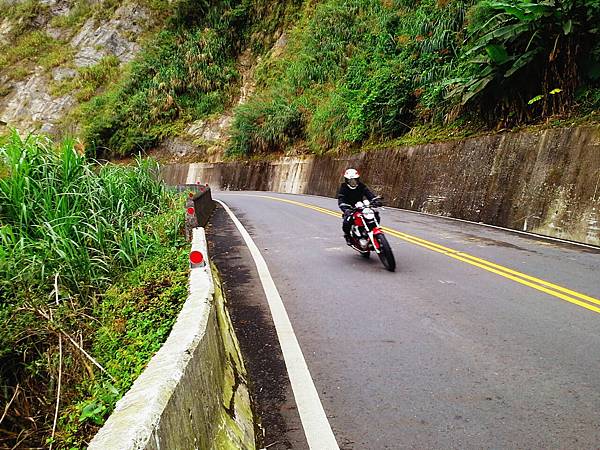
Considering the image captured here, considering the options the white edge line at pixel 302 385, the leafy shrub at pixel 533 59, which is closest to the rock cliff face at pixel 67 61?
the leafy shrub at pixel 533 59

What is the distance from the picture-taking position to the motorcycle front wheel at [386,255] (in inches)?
302

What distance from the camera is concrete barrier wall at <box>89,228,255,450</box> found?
1.85 meters

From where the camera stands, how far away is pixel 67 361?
12.9ft

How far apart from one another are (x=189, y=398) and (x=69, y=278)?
3.88 m

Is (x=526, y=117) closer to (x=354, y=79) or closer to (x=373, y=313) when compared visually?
(x=373, y=313)

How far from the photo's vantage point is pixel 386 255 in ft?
25.3

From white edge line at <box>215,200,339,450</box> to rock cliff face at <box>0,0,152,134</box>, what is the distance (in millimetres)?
52112

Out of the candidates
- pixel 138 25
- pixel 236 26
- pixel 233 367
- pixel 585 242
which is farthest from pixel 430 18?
pixel 138 25

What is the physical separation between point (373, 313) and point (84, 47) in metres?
60.3

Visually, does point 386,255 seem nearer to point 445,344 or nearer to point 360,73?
point 445,344

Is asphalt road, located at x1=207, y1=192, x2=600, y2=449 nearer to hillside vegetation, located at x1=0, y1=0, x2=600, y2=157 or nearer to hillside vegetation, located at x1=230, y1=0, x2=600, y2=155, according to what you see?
hillside vegetation, located at x1=230, y1=0, x2=600, y2=155

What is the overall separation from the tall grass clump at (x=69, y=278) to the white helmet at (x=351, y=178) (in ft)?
10.5

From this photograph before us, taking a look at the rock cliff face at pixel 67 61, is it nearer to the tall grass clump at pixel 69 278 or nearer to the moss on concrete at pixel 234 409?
the tall grass clump at pixel 69 278

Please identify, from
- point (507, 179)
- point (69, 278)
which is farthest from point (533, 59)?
point (69, 278)
